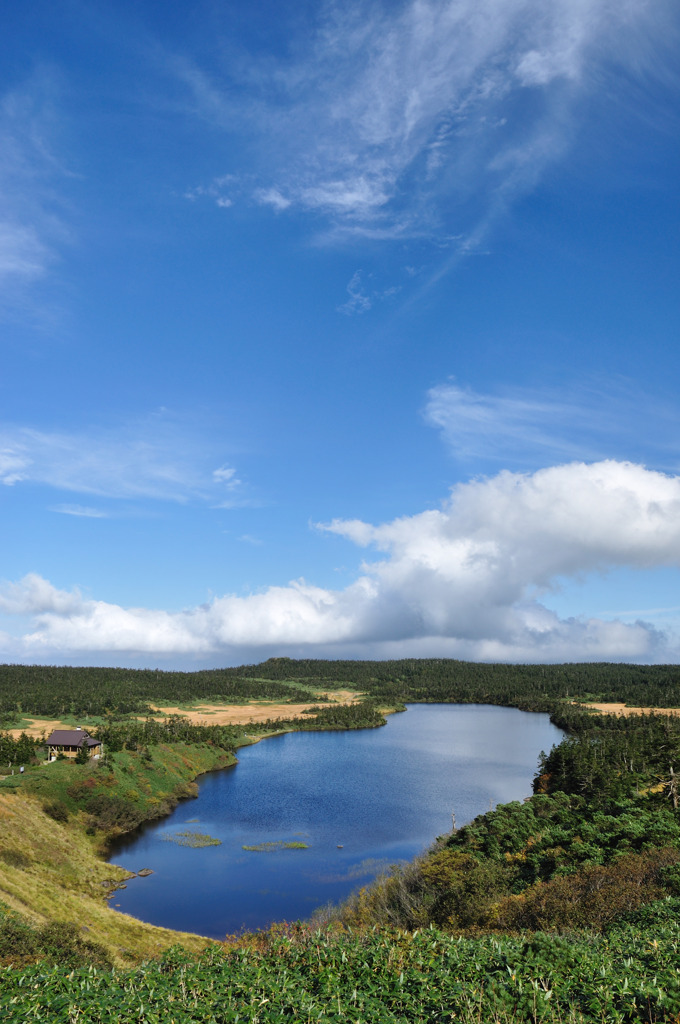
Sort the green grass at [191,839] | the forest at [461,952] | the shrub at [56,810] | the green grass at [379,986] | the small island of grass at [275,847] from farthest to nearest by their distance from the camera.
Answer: the green grass at [191,839], the small island of grass at [275,847], the shrub at [56,810], the forest at [461,952], the green grass at [379,986]

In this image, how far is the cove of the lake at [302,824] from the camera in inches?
1922

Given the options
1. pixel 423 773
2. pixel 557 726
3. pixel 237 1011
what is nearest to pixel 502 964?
pixel 237 1011

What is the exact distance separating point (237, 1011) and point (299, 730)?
187m

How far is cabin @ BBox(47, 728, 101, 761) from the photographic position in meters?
84.4

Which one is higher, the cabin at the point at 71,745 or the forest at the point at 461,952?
the forest at the point at 461,952

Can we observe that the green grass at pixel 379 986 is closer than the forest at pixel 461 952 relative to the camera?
Yes

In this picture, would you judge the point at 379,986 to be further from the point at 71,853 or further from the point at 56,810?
the point at 56,810

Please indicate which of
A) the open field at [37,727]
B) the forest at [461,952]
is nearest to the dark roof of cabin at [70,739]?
the open field at [37,727]

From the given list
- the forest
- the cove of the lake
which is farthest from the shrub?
the forest

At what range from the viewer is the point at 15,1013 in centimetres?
980

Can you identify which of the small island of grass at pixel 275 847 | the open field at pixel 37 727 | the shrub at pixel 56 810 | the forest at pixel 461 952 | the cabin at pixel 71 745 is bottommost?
Result: the open field at pixel 37 727

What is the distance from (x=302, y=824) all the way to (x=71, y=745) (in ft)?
121

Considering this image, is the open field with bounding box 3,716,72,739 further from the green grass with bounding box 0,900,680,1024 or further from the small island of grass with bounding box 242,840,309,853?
the green grass with bounding box 0,900,680,1024

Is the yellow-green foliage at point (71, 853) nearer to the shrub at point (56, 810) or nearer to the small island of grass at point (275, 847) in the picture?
the shrub at point (56, 810)
